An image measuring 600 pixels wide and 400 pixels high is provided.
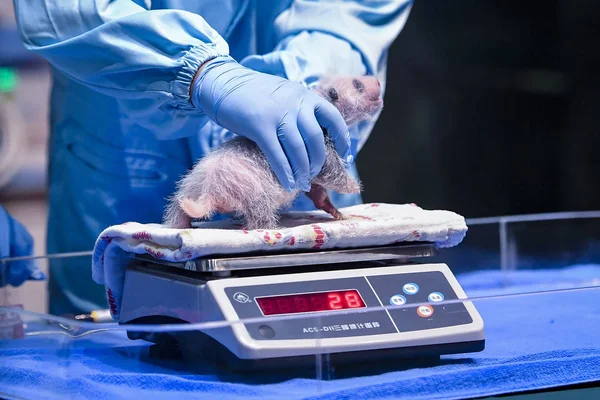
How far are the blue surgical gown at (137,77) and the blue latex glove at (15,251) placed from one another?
6 centimetres

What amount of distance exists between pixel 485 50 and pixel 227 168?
5.94 feet

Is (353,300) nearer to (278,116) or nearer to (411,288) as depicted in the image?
(411,288)

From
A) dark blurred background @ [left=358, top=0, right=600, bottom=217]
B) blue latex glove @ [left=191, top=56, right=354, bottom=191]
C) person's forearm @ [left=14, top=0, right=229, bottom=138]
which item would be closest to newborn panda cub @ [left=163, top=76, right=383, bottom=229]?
blue latex glove @ [left=191, top=56, right=354, bottom=191]

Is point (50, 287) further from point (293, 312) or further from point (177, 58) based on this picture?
point (293, 312)

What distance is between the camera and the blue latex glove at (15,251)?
1.13 meters

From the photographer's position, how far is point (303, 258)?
84 centimetres

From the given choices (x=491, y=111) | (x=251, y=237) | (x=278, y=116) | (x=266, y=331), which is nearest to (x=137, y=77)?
(x=278, y=116)

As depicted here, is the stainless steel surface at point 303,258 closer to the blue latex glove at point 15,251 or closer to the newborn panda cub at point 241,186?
the newborn panda cub at point 241,186

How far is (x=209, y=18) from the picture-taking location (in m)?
1.27

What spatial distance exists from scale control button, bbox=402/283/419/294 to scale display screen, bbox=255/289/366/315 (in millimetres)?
53

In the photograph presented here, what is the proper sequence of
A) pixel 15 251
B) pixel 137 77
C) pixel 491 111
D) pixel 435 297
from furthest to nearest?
pixel 491 111, pixel 15 251, pixel 137 77, pixel 435 297

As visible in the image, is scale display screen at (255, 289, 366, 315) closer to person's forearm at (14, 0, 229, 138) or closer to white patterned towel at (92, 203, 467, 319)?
white patterned towel at (92, 203, 467, 319)

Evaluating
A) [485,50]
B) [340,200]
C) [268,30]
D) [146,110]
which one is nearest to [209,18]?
[268,30]

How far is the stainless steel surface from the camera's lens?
0.79 m
